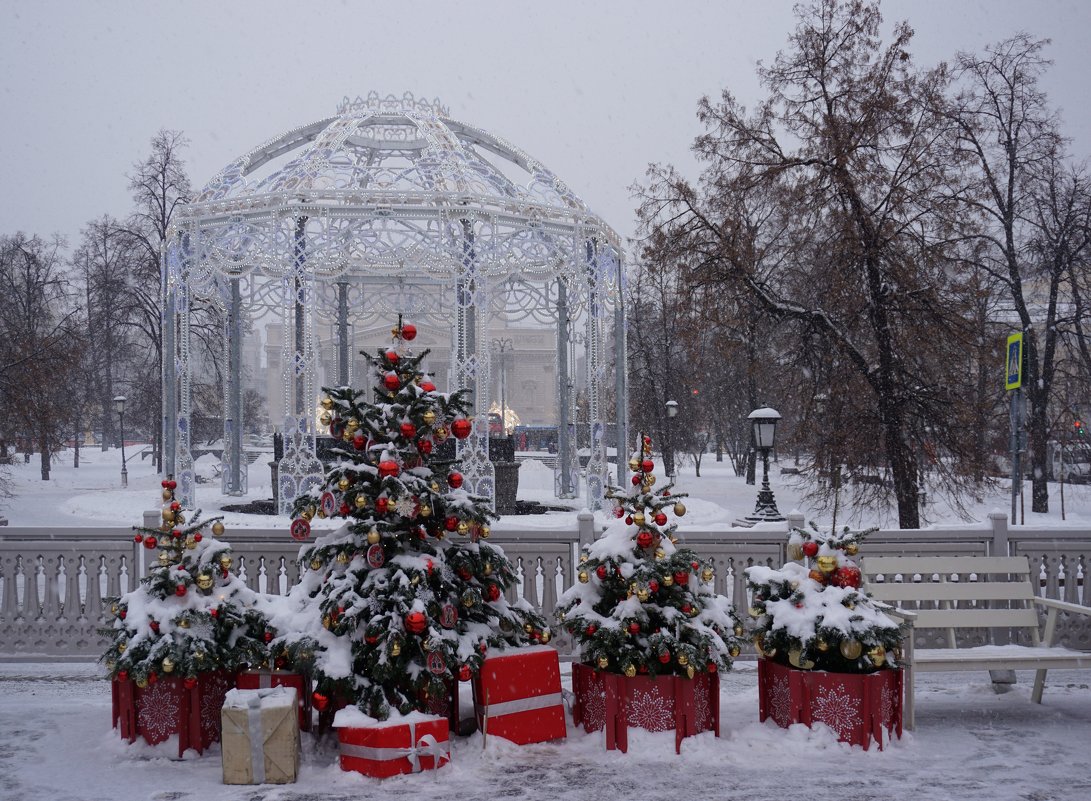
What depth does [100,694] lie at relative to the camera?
6.85m

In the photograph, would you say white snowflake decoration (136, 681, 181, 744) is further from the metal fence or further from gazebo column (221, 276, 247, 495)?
gazebo column (221, 276, 247, 495)

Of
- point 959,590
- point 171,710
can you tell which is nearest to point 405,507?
point 171,710

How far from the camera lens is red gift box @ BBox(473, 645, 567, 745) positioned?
5496 mm

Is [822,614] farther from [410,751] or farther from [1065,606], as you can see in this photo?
[410,751]

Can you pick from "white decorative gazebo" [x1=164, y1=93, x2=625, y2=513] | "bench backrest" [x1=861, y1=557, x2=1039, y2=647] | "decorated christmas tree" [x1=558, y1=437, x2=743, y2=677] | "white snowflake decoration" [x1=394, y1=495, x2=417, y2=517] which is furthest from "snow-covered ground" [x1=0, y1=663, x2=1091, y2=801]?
"white decorative gazebo" [x1=164, y1=93, x2=625, y2=513]

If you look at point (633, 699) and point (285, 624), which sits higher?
point (285, 624)

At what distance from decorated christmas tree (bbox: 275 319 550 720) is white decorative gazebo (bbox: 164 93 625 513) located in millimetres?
8057

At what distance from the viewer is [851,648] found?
537 cm

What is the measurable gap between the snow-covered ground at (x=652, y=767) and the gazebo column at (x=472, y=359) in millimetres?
8628

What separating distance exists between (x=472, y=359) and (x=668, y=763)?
33.6 feet

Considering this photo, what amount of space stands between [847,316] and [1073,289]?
9.08m

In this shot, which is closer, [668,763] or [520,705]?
[668,763]

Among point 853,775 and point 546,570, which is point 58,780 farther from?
point 853,775

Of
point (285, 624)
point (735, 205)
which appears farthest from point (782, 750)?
point (735, 205)
